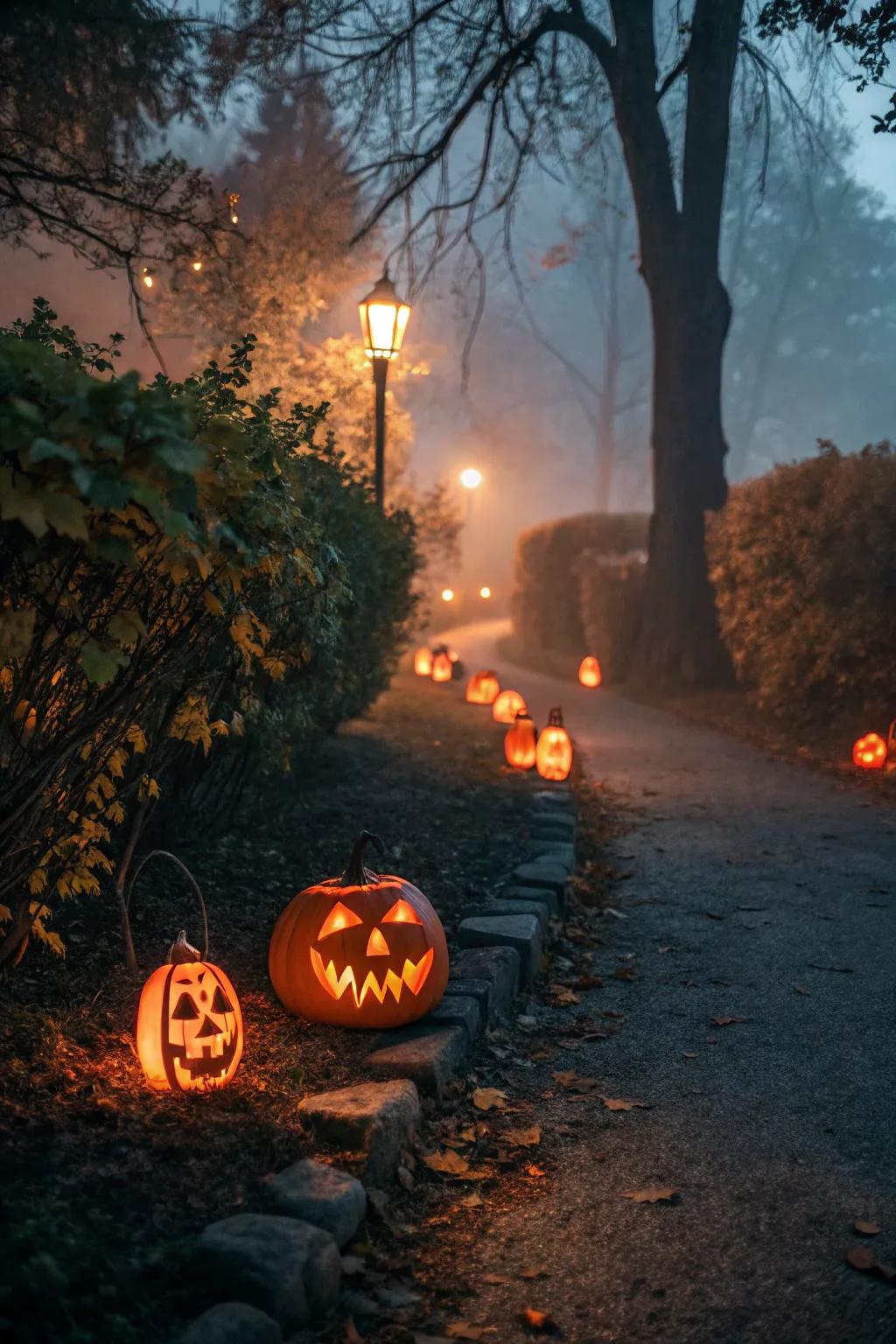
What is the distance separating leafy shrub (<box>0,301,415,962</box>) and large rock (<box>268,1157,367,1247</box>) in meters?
1.33

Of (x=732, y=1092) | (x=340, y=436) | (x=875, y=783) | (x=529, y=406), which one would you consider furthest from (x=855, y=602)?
(x=529, y=406)

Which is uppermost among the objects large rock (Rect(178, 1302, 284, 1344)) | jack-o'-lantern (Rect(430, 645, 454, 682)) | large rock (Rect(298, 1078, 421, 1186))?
jack-o'-lantern (Rect(430, 645, 454, 682))

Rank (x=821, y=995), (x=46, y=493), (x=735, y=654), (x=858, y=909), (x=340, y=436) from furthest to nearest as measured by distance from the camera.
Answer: (x=340, y=436) < (x=735, y=654) < (x=858, y=909) < (x=821, y=995) < (x=46, y=493)

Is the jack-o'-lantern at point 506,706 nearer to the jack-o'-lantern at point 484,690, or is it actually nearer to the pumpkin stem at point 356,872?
the jack-o'-lantern at point 484,690

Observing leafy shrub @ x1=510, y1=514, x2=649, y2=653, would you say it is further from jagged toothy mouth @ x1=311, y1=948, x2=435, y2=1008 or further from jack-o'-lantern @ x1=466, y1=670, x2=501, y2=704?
jagged toothy mouth @ x1=311, y1=948, x2=435, y2=1008

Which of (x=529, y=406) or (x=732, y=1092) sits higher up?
(x=529, y=406)

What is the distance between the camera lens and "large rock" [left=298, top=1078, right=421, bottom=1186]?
3229mm

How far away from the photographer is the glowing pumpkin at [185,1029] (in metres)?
3.50

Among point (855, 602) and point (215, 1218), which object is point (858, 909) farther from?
point (855, 602)

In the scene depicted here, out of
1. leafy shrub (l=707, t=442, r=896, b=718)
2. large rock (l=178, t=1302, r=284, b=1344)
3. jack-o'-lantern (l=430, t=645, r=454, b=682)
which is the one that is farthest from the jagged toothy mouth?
jack-o'-lantern (l=430, t=645, r=454, b=682)

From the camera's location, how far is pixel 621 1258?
2.96 metres

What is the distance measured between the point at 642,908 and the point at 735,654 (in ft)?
25.2

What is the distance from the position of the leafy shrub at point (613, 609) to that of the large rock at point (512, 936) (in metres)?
12.3

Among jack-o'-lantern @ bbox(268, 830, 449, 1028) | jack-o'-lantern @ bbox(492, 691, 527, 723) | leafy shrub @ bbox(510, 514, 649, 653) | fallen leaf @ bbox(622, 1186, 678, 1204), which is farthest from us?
leafy shrub @ bbox(510, 514, 649, 653)
